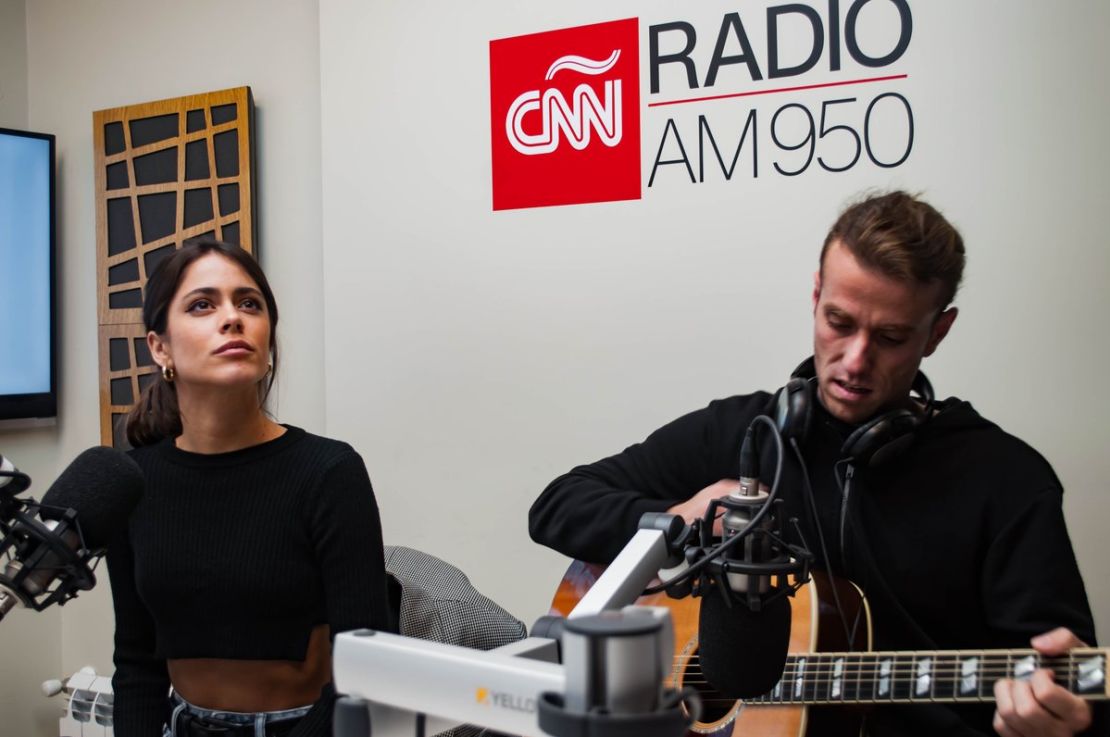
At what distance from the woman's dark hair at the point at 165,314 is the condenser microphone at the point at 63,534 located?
0.90 meters

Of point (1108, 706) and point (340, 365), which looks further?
point (340, 365)

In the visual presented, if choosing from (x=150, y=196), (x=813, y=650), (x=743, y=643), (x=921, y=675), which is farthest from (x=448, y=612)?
(x=150, y=196)

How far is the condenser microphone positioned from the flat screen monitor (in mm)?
2571

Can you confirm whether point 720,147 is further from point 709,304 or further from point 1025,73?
point 1025,73

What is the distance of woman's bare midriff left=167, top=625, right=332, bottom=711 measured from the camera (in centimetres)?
179

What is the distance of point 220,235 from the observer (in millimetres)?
3164

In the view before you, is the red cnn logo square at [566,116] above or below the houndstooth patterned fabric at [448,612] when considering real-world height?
above

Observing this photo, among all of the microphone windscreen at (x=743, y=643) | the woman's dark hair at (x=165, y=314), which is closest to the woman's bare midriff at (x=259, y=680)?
the woman's dark hair at (x=165, y=314)

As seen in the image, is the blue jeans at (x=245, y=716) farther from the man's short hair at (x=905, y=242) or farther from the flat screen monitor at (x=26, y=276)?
the flat screen monitor at (x=26, y=276)

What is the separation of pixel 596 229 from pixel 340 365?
2.89ft

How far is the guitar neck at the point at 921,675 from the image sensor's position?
1.32 m

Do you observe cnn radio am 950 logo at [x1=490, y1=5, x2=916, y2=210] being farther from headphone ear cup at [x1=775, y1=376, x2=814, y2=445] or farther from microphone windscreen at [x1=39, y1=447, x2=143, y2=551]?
microphone windscreen at [x1=39, y1=447, x2=143, y2=551]

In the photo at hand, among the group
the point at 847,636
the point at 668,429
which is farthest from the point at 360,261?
the point at 847,636

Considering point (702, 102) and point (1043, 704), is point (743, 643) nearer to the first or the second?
point (1043, 704)
